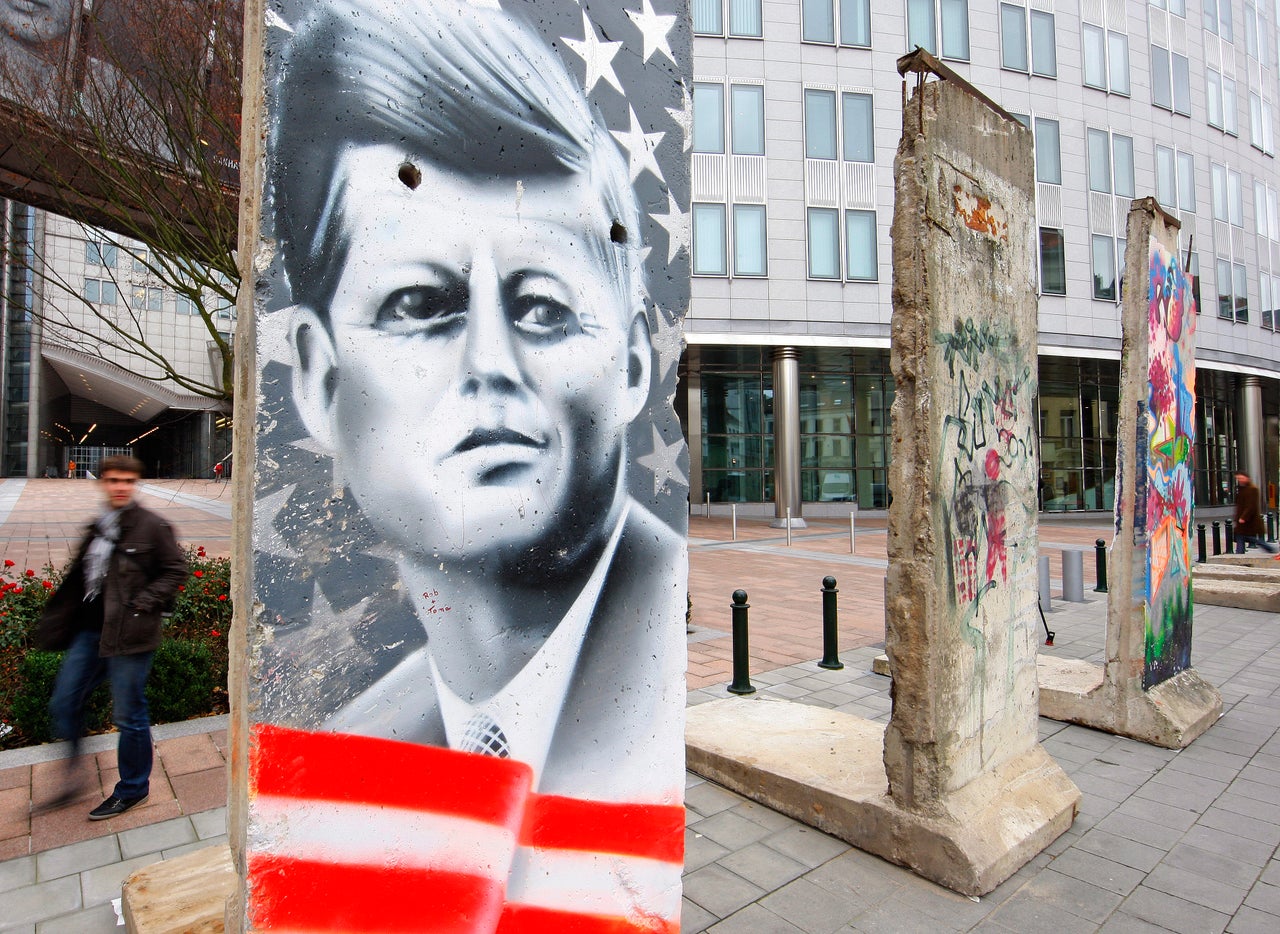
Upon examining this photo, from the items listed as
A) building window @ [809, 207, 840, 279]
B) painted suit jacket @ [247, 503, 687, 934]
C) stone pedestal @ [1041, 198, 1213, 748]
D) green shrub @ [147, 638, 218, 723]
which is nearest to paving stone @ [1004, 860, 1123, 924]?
painted suit jacket @ [247, 503, 687, 934]

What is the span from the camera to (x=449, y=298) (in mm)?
2061

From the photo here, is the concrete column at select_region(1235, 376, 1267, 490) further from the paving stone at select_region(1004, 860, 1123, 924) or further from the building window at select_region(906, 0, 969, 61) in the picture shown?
the paving stone at select_region(1004, 860, 1123, 924)

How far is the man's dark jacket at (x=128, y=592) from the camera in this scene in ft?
12.4

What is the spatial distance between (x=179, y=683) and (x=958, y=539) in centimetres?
501

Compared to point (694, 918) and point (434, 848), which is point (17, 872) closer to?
point (434, 848)

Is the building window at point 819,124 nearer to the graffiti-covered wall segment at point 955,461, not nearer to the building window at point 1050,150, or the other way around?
the building window at point 1050,150

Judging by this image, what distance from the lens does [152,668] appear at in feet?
16.6

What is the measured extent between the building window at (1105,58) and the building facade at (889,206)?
93 mm

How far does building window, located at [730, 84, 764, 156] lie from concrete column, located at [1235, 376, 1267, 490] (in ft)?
72.9

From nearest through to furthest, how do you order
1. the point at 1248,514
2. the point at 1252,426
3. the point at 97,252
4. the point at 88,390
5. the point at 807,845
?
the point at 807,845, the point at 97,252, the point at 1248,514, the point at 1252,426, the point at 88,390

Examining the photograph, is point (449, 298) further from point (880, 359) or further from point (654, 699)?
point (880, 359)

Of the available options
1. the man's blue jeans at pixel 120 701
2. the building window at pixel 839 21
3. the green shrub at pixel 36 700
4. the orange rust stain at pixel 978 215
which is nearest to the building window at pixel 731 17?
the building window at pixel 839 21

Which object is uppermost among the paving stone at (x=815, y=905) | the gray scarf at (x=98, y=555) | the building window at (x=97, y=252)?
the building window at (x=97, y=252)

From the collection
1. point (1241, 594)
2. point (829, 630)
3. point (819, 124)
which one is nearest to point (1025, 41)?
point (819, 124)
